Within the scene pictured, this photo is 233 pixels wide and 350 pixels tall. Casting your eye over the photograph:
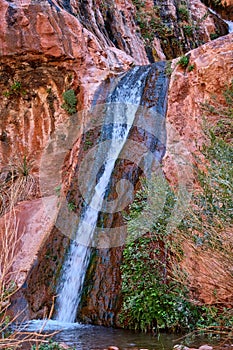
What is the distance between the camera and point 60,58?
38.9 ft

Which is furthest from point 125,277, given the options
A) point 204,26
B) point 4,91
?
point 204,26

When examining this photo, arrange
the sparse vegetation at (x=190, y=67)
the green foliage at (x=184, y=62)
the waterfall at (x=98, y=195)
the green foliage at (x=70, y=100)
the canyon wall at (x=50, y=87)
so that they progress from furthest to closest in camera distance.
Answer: the green foliage at (x=70, y=100)
the green foliage at (x=184, y=62)
the sparse vegetation at (x=190, y=67)
the canyon wall at (x=50, y=87)
the waterfall at (x=98, y=195)

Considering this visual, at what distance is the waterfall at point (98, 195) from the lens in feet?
24.9

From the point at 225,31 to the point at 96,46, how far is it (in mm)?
10134

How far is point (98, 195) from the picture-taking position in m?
8.95

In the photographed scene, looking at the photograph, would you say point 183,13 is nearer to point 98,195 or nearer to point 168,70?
point 168,70

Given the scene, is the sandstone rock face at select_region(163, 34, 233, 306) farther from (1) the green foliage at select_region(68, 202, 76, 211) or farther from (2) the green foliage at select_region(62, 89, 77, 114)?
(2) the green foliage at select_region(62, 89, 77, 114)

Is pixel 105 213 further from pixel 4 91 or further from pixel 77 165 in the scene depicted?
pixel 4 91

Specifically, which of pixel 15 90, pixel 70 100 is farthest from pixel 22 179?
pixel 15 90

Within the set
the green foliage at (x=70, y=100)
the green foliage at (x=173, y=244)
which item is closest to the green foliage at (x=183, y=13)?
the green foliage at (x=70, y=100)

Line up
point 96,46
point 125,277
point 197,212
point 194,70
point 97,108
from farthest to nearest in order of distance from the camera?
point 96,46
point 97,108
point 194,70
point 125,277
point 197,212

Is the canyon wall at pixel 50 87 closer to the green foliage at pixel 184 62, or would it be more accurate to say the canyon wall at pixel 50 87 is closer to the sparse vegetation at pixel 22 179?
the sparse vegetation at pixel 22 179

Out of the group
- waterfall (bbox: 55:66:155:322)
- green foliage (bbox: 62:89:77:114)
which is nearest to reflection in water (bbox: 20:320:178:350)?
waterfall (bbox: 55:66:155:322)

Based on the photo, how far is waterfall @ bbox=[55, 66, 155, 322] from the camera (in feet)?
24.9
